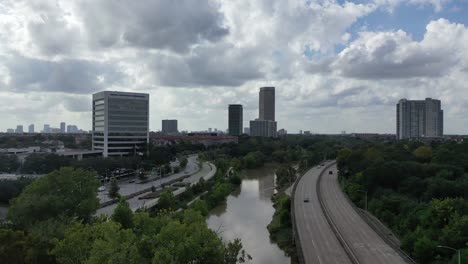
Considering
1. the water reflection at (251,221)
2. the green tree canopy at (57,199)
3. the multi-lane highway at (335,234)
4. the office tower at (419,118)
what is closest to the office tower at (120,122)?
the water reflection at (251,221)

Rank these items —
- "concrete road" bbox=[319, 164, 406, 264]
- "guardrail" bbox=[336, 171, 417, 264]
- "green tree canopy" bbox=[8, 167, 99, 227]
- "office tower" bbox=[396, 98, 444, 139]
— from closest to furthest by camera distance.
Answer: "guardrail" bbox=[336, 171, 417, 264], "concrete road" bbox=[319, 164, 406, 264], "green tree canopy" bbox=[8, 167, 99, 227], "office tower" bbox=[396, 98, 444, 139]

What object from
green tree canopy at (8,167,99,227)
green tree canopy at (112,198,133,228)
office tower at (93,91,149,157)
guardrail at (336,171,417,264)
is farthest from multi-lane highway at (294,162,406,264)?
office tower at (93,91,149,157)

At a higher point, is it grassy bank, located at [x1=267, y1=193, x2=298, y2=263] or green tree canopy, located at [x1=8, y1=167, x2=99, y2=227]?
green tree canopy, located at [x1=8, y1=167, x2=99, y2=227]

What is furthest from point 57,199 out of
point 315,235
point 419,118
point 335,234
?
point 419,118

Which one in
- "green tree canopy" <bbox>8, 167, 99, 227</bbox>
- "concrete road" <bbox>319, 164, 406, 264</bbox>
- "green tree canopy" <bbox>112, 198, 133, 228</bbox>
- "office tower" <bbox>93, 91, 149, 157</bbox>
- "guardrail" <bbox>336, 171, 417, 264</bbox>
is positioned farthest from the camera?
"office tower" <bbox>93, 91, 149, 157</bbox>

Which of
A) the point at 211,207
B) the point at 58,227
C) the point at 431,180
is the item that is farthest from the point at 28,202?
the point at 431,180

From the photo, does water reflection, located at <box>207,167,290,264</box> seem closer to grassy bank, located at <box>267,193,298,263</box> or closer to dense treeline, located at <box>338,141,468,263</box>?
grassy bank, located at <box>267,193,298,263</box>

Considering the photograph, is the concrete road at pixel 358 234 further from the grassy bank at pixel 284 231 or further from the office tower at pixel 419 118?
the office tower at pixel 419 118

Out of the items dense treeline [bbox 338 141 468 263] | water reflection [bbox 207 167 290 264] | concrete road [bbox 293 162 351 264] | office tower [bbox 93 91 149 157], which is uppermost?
office tower [bbox 93 91 149 157]
